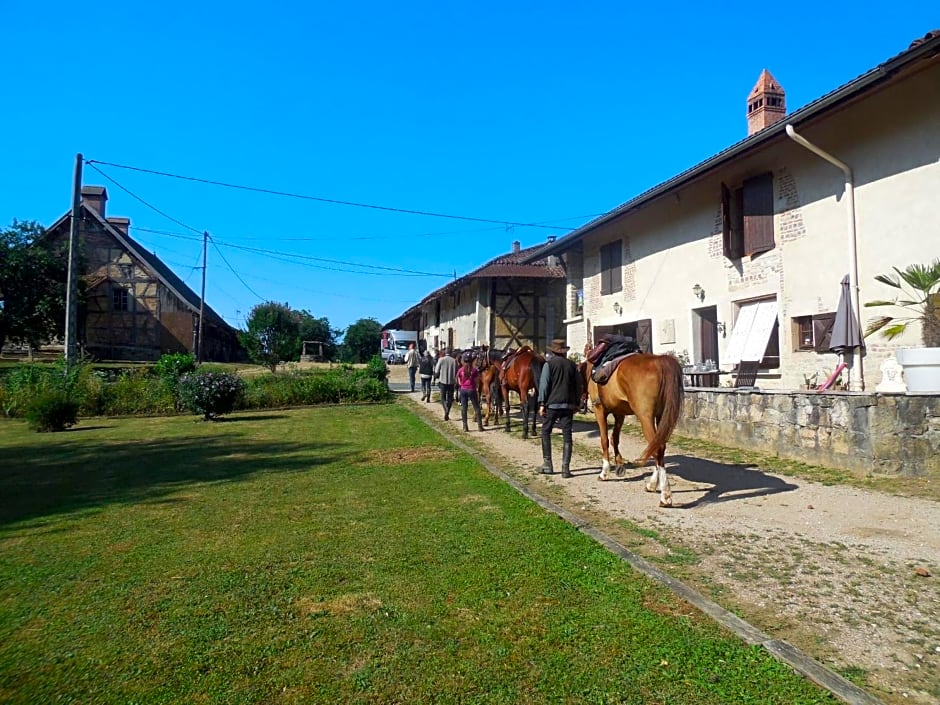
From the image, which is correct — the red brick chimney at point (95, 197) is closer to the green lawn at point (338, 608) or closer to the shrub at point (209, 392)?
the shrub at point (209, 392)

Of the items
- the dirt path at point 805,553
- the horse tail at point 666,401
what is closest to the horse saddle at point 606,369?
the horse tail at point 666,401

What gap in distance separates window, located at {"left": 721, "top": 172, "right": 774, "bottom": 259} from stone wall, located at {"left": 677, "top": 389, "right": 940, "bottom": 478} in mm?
4466

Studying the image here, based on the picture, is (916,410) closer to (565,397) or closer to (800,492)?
(800,492)

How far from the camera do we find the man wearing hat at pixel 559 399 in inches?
324

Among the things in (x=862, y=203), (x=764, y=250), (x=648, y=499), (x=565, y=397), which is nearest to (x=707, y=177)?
(x=764, y=250)

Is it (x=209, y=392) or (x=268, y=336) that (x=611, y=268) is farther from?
(x=268, y=336)

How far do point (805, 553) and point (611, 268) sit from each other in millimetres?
15227

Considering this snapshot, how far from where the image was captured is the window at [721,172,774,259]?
13023 millimetres

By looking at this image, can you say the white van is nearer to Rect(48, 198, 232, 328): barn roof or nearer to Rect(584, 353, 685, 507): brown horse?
Rect(48, 198, 232, 328): barn roof

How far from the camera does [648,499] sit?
6.75 m

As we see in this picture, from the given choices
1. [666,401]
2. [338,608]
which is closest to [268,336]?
[666,401]

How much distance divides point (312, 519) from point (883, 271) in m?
10.1

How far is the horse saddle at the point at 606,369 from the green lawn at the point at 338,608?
189cm

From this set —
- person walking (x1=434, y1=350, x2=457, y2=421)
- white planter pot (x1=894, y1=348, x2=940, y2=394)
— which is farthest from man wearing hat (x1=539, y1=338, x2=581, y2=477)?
person walking (x1=434, y1=350, x2=457, y2=421)
